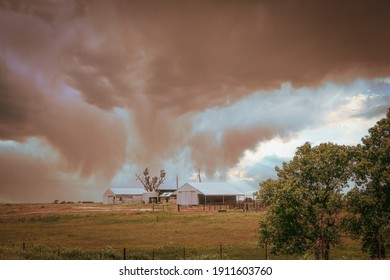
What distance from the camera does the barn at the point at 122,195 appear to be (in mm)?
82062

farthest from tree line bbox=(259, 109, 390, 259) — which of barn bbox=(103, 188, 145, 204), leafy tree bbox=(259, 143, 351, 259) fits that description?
barn bbox=(103, 188, 145, 204)

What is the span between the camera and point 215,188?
6200cm

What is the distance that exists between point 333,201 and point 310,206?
1.00 metres

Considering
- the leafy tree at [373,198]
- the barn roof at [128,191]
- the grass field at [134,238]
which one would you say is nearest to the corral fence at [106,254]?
the grass field at [134,238]

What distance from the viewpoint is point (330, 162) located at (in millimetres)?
18328

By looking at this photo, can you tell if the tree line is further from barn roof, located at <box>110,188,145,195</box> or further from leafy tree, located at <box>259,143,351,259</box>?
barn roof, located at <box>110,188,145,195</box>

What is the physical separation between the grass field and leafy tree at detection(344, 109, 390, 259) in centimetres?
158

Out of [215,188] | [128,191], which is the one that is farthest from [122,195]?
[215,188]

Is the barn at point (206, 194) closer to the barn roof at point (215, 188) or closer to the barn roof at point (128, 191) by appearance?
the barn roof at point (215, 188)

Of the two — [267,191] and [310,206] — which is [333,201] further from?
[267,191]
